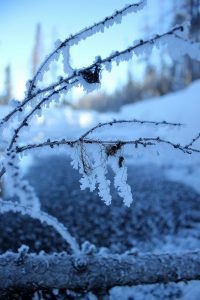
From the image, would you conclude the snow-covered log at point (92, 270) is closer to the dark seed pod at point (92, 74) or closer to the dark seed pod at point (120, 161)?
the dark seed pod at point (120, 161)

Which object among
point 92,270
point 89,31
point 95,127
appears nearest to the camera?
point 89,31

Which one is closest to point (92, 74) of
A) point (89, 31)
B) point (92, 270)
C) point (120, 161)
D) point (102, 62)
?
point (102, 62)

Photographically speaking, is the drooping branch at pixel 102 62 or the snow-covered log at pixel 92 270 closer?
the drooping branch at pixel 102 62

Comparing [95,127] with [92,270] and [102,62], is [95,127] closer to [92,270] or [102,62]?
[102,62]

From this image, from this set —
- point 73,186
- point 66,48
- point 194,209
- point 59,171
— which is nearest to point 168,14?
point 59,171

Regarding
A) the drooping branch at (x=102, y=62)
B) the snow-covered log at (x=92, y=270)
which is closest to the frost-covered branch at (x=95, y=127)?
the drooping branch at (x=102, y=62)

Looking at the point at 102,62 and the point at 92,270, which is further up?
the point at 102,62

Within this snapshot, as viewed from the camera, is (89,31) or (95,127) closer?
(89,31)

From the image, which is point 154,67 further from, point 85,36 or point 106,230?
point 85,36

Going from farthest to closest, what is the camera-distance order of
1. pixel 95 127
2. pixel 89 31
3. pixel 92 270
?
pixel 92 270, pixel 95 127, pixel 89 31
